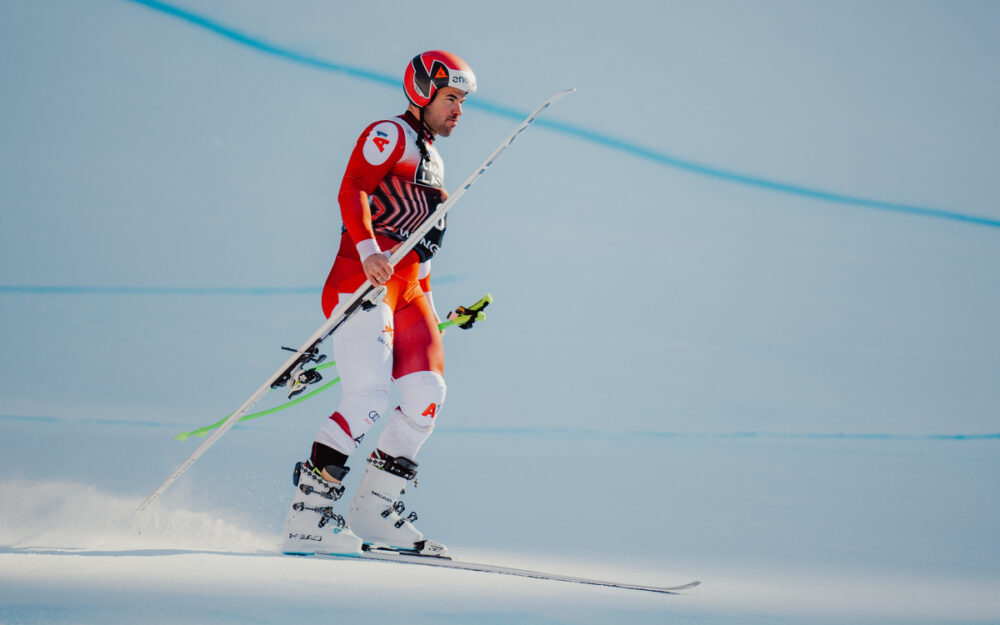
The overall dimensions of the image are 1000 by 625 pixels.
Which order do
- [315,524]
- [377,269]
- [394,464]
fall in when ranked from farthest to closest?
1. [394,464]
2. [315,524]
3. [377,269]

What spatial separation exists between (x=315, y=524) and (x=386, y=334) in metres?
0.73

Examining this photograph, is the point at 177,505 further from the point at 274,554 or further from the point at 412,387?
the point at 412,387

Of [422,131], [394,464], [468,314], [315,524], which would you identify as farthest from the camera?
[468,314]

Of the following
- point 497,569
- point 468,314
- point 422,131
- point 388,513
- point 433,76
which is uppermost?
point 433,76

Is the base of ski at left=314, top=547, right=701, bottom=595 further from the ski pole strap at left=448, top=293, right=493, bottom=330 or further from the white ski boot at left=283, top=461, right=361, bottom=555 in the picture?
the ski pole strap at left=448, top=293, right=493, bottom=330

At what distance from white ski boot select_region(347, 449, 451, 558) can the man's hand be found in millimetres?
730

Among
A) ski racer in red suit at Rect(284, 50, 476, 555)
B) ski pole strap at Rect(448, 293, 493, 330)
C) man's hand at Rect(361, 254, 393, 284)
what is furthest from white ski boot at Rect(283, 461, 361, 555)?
ski pole strap at Rect(448, 293, 493, 330)

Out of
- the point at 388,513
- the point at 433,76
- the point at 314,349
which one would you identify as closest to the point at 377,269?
the point at 314,349

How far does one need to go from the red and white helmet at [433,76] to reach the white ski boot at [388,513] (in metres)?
1.39

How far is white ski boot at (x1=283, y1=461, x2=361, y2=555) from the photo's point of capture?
3.43 meters

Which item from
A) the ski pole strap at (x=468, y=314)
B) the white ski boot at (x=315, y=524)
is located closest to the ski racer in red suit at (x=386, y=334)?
the white ski boot at (x=315, y=524)

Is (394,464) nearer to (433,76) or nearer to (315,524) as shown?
(315,524)

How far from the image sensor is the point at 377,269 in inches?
130

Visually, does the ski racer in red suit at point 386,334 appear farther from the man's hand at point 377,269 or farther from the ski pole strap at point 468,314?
the ski pole strap at point 468,314
